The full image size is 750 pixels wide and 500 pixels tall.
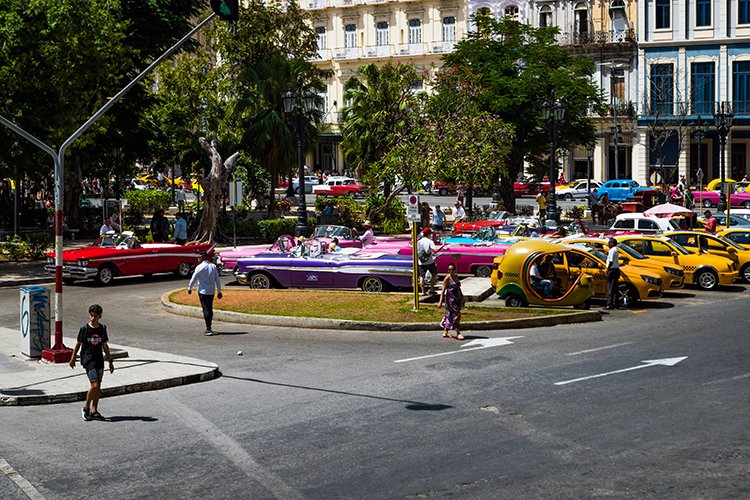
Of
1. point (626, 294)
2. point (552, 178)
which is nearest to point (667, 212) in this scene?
point (552, 178)

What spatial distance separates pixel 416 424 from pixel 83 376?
20.0ft

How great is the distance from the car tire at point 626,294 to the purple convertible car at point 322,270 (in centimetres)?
525

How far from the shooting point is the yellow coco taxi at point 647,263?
2808 cm

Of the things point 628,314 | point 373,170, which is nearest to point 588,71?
point 373,170

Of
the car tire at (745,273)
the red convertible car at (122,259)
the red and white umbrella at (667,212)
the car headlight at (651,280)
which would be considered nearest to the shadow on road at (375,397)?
the car headlight at (651,280)

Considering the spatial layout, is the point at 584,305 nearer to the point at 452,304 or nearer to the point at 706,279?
the point at 452,304

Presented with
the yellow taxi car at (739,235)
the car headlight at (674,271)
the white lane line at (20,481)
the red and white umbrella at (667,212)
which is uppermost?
the red and white umbrella at (667,212)

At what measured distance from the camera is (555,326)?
23.7 metres

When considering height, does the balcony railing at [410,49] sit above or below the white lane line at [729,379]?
above

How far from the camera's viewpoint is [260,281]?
29.3 m

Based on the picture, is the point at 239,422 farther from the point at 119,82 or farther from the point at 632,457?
the point at 119,82

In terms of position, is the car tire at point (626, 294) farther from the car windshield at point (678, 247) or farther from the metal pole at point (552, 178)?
the metal pole at point (552, 178)

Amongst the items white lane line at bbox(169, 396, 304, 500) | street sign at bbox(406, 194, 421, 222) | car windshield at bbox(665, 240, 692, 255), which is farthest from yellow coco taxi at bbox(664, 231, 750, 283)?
white lane line at bbox(169, 396, 304, 500)

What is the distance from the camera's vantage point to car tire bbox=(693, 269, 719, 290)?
98.8 feet
